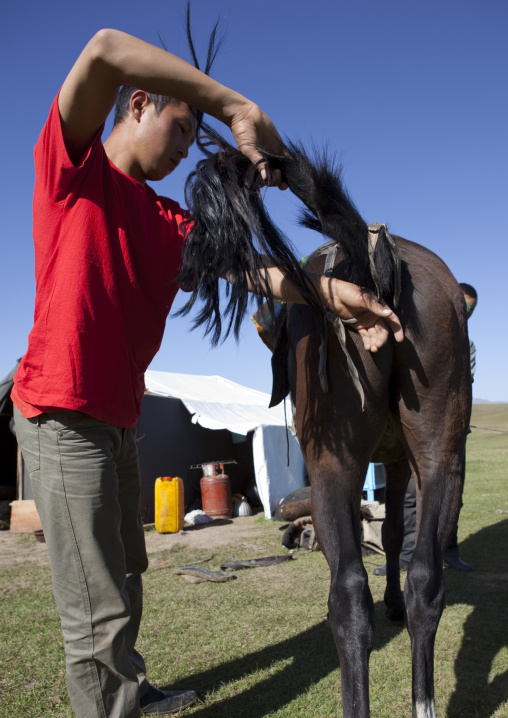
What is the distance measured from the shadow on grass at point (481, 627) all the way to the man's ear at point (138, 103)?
2546 millimetres

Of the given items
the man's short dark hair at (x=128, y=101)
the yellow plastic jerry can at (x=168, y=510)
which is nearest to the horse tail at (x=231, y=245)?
the man's short dark hair at (x=128, y=101)

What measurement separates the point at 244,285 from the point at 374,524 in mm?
4463

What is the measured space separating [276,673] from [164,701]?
605 millimetres

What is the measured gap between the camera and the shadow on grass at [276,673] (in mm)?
2242

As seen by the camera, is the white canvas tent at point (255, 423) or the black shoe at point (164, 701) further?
the white canvas tent at point (255, 423)

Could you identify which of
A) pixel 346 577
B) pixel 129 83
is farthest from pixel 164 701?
pixel 129 83

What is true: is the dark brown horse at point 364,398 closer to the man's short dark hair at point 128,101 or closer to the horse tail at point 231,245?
the horse tail at point 231,245

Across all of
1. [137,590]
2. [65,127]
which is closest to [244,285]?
[65,127]

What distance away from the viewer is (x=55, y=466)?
1535 millimetres

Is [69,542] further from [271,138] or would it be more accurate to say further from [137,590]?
[271,138]

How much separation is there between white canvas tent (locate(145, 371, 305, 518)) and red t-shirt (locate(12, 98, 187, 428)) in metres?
6.80

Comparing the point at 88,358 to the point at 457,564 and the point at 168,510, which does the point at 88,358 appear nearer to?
the point at 457,564

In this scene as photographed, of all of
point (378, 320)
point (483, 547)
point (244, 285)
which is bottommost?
point (483, 547)

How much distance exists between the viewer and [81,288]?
1.51 meters
